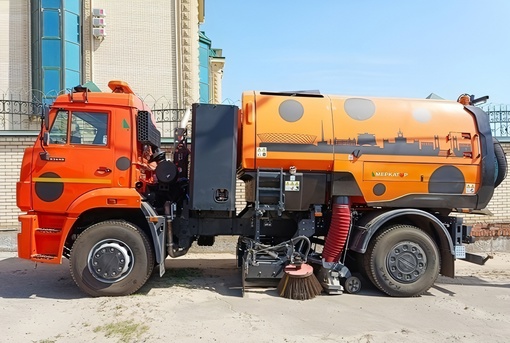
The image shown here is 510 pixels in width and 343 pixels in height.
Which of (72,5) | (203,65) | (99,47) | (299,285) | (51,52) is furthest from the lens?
(203,65)

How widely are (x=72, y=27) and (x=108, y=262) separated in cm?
1088

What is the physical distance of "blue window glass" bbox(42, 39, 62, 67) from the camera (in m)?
13.1

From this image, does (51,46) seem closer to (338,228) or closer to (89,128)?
(89,128)

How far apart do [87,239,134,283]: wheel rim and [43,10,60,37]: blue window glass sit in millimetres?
10454

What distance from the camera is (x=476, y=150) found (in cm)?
582

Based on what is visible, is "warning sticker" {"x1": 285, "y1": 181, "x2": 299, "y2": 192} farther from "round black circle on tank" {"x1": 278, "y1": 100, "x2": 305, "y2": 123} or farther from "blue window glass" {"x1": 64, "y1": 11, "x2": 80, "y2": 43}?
"blue window glass" {"x1": 64, "y1": 11, "x2": 80, "y2": 43}

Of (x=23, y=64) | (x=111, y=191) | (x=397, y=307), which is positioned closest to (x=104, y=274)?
(x=111, y=191)

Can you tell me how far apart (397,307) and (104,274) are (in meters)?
3.88

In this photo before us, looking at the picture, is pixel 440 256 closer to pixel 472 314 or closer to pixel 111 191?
pixel 472 314

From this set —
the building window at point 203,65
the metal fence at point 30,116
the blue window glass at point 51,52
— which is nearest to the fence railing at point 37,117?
the metal fence at point 30,116

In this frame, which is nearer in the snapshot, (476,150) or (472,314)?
(472,314)

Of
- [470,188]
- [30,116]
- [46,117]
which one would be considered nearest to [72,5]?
[30,116]

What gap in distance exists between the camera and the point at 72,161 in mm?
5422

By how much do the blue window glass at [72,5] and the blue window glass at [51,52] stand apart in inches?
46.1
